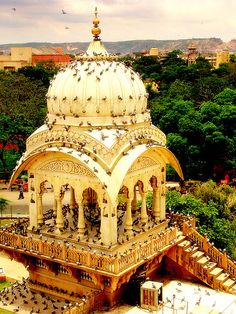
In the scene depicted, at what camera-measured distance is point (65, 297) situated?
54.7ft

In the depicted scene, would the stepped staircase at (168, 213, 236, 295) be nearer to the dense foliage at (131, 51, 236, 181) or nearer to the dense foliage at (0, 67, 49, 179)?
the dense foliage at (131, 51, 236, 181)

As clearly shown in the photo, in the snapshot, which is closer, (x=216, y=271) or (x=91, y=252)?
(x=91, y=252)

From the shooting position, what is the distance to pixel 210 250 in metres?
17.8

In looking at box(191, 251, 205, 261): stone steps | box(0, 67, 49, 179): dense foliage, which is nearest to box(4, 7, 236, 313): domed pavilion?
box(191, 251, 205, 261): stone steps

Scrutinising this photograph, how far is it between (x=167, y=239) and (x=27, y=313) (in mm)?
4918

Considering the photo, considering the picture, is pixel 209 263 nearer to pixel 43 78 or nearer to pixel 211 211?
pixel 211 211

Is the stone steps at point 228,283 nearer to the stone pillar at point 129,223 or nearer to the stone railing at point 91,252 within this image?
the stone railing at point 91,252

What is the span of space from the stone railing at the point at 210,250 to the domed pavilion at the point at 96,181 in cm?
7

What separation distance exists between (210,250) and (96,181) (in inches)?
200

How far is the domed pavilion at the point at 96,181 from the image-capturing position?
15.3m

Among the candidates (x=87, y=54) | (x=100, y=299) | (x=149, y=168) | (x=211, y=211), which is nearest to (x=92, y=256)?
(x=100, y=299)

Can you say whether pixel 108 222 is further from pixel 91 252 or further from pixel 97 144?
pixel 97 144

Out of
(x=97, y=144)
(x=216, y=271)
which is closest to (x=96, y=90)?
(x=97, y=144)

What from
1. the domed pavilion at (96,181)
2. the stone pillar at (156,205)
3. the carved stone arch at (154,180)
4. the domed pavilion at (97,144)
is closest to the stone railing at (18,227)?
the domed pavilion at (96,181)
